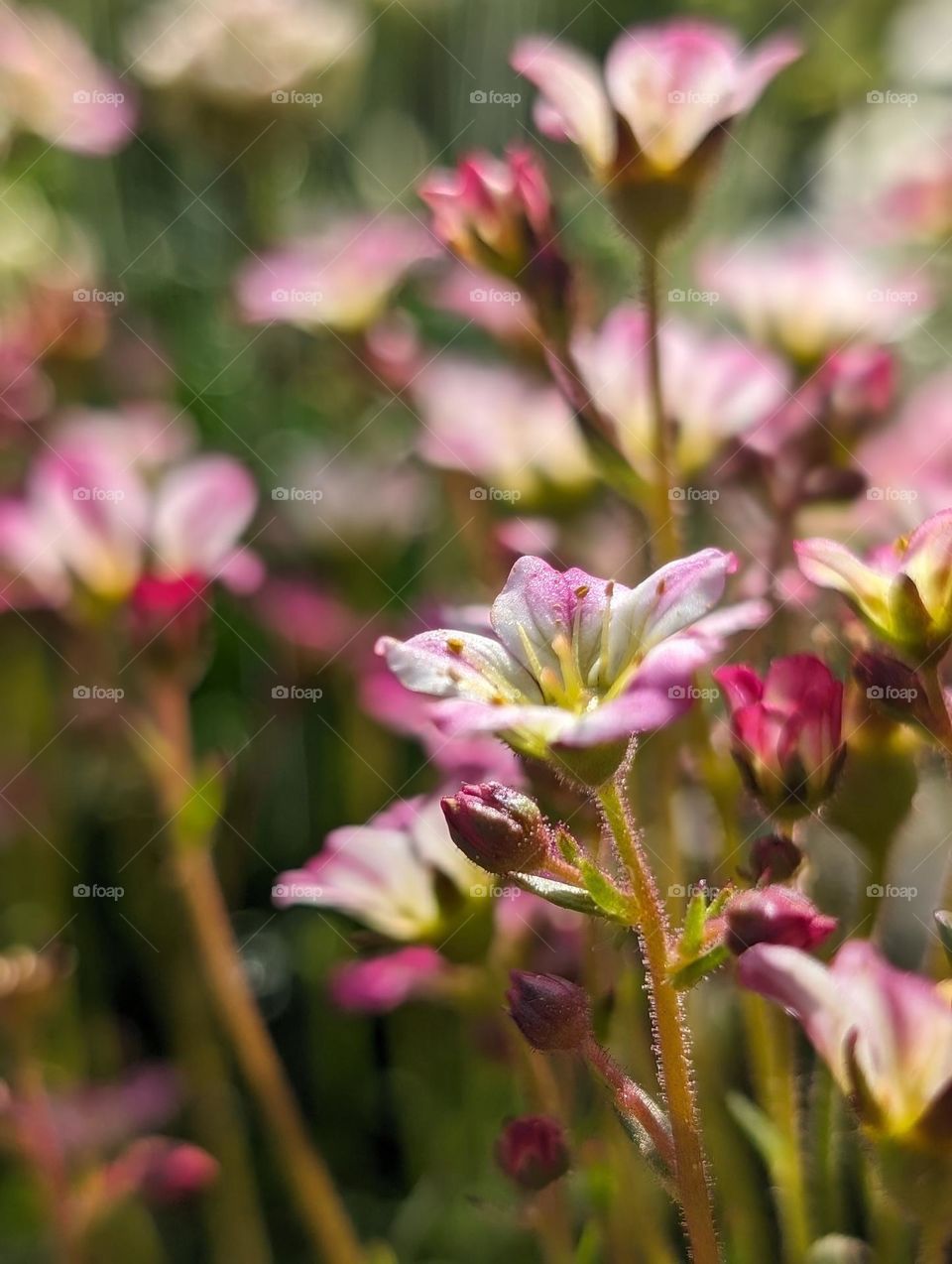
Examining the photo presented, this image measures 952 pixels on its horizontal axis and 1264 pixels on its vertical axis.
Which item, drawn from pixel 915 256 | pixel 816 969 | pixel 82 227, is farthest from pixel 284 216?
pixel 816 969

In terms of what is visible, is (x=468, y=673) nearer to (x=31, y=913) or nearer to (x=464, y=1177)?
(x=464, y=1177)

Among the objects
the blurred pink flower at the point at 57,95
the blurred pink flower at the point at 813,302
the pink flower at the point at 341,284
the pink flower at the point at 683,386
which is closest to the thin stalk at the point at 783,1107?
the pink flower at the point at 683,386

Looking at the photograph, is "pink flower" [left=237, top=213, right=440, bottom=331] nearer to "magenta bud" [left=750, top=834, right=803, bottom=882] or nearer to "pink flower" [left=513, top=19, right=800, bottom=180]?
"pink flower" [left=513, top=19, right=800, bottom=180]

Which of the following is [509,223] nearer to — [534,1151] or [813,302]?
[813,302]

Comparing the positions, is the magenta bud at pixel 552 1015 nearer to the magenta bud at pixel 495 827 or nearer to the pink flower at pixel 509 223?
the magenta bud at pixel 495 827

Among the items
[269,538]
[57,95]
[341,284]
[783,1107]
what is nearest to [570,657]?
[783,1107]
